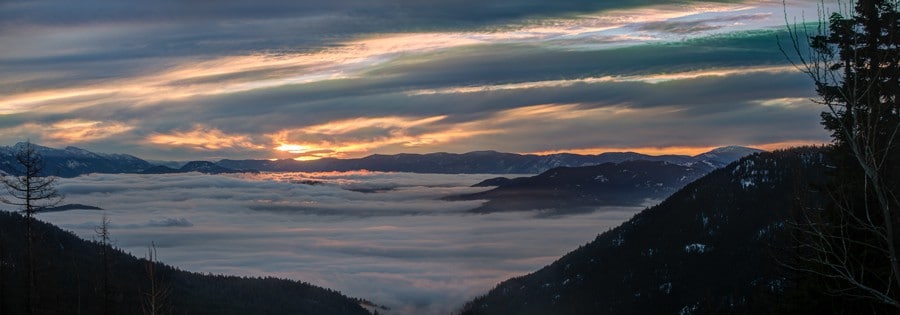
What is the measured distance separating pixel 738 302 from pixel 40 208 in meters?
144

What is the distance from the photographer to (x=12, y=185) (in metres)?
34.8

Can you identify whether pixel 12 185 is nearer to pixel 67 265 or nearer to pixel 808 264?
pixel 808 264

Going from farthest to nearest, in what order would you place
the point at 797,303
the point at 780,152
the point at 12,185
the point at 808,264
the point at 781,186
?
1. the point at 780,152
2. the point at 781,186
3. the point at 12,185
4. the point at 797,303
5. the point at 808,264

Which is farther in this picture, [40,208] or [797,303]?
[40,208]

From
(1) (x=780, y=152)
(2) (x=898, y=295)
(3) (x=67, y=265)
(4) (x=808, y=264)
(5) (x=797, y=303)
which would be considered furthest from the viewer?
(1) (x=780, y=152)

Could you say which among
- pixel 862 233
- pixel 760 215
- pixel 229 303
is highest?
pixel 862 233

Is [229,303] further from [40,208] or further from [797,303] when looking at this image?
[797,303]

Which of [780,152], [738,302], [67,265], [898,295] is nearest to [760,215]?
[780,152]

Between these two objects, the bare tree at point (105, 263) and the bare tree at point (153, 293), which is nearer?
the bare tree at point (153, 293)

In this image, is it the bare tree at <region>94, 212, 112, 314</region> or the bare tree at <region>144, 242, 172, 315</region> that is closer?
the bare tree at <region>144, 242, 172, 315</region>

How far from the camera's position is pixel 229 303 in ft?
650

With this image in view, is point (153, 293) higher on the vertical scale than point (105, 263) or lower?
higher

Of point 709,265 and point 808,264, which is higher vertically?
point 808,264

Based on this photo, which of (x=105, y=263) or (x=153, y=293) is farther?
(x=105, y=263)
